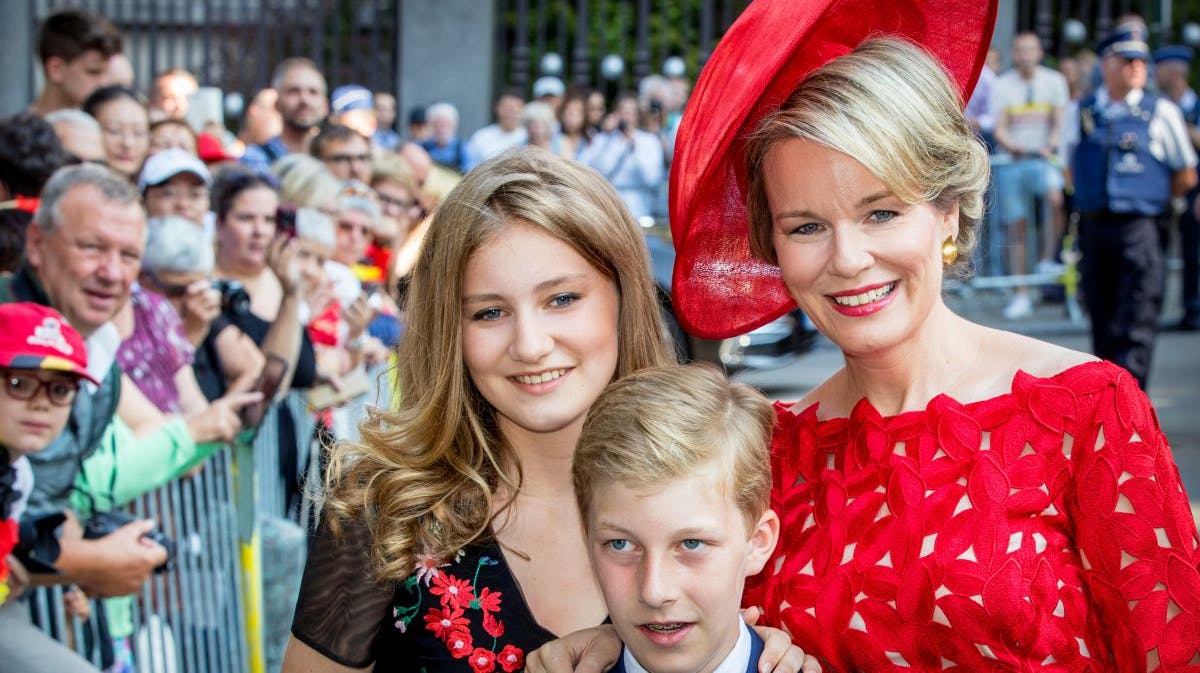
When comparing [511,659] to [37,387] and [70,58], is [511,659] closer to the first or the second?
[37,387]

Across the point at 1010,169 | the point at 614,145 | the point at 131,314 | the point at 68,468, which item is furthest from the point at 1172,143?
the point at 68,468

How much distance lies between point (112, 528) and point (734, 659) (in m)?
2.05

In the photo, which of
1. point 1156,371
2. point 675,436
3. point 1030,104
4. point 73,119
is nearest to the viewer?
point 675,436

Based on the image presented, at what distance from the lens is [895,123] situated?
254cm

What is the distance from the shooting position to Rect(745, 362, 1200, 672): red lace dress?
2.35 m

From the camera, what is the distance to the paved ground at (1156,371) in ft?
28.7

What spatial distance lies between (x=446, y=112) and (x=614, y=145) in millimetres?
1561

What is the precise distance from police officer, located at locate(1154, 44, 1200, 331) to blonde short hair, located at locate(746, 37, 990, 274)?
10.6m

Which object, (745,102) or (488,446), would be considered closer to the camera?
(745,102)

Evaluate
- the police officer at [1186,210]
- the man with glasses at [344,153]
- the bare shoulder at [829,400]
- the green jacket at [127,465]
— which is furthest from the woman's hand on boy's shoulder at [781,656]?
the police officer at [1186,210]

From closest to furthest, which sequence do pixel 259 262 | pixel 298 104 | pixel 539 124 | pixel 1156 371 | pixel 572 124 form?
pixel 259 262 → pixel 298 104 → pixel 1156 371 → pixel 539 124 → pixel 572 124

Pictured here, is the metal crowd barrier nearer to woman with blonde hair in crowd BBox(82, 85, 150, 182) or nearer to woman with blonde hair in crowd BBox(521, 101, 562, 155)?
woman with blonde hair in crowd BBox(82, 85, 150, 182)

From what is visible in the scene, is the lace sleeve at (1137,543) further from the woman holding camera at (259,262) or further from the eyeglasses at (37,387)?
the woman holding camera at (259,262)

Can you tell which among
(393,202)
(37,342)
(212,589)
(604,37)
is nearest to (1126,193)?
(393,202)
